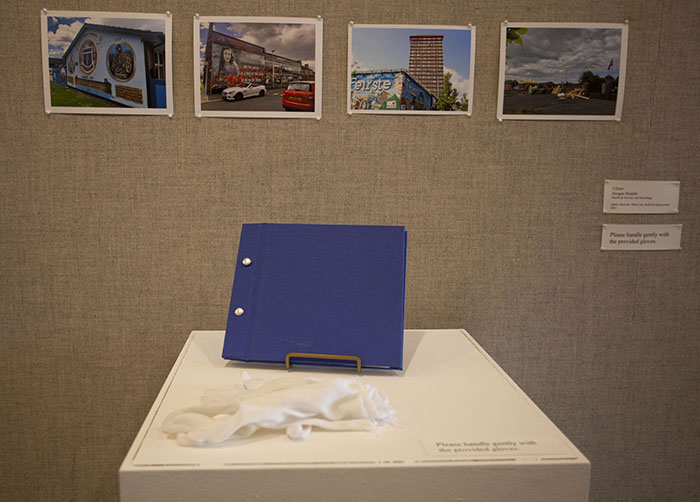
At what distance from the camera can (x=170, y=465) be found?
2.28 feet

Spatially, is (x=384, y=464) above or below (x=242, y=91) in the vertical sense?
below

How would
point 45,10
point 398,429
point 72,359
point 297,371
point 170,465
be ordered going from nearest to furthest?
1. point 170,465
2. point 398,429
3. point 297,371
4. point 45,10
5. point 72,359

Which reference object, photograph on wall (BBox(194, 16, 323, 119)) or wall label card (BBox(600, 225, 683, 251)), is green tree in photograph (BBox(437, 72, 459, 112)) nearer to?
photograph on wall (BBox(194, 16, 323, 119))

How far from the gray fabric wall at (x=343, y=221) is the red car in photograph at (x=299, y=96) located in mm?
41

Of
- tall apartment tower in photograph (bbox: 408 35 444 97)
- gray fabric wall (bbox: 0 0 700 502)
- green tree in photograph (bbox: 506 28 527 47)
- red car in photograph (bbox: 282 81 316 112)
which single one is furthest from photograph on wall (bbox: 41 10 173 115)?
green tree in photograph (bbox: 506 28 527 47)

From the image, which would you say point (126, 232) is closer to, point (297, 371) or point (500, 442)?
point (297, 371)

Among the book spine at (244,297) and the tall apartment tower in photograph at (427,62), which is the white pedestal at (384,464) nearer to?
the book spine at (244,297)

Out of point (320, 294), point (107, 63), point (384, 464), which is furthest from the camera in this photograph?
point (107, 63)

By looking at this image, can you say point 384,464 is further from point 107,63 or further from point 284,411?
point 107,63

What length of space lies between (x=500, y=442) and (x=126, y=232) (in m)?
0.97

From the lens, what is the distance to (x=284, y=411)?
2.55 feet

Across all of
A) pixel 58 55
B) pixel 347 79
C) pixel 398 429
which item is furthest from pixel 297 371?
pixel 58 55

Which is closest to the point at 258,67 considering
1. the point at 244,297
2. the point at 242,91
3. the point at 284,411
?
the point at 242,91

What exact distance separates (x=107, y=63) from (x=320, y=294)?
0.77 metres
